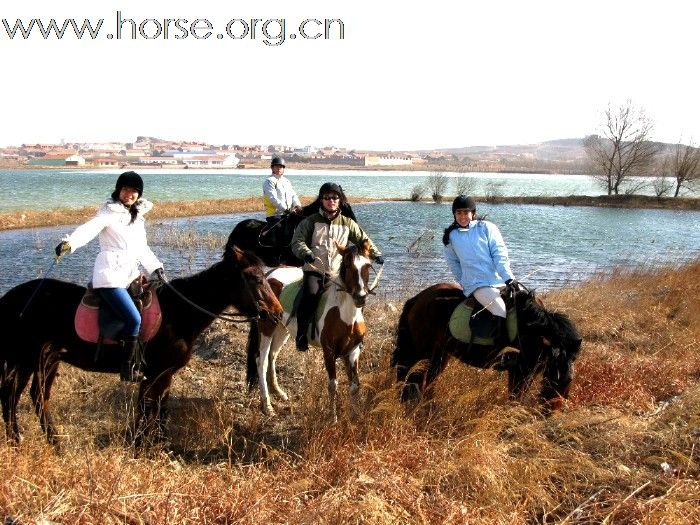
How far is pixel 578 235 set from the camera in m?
31.5

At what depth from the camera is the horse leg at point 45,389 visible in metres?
5.41

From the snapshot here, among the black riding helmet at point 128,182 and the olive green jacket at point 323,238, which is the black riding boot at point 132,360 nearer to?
the black riding helmet at point 128,182

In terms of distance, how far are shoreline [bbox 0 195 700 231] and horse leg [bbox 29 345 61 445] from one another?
27440mm

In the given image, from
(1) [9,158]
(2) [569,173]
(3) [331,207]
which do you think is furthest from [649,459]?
(1) [9,158]

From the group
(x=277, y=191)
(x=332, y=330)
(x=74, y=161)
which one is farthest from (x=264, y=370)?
(x=74, y=161)

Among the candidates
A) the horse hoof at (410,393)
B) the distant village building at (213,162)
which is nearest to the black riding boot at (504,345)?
the horse hoof at (410,393)

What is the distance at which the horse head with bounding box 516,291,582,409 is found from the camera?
5.62m

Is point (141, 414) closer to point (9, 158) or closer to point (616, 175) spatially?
point (616, 175)

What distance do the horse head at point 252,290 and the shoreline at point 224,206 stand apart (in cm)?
2854

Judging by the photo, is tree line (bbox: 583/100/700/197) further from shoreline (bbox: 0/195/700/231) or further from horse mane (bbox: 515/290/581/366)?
horse mane (bbox: 515/290/581/366)

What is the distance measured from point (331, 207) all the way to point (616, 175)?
6097 cm

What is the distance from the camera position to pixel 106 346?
5383 mm

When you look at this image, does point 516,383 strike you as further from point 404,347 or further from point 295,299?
point 295,299

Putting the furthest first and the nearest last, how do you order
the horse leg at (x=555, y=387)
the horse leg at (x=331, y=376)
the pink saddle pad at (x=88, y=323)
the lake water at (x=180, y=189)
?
the lake water at (x=180, y=189) → the horse leg at (x=331, y=376) → the horse leg at (x=555, y=387) → the pink saddle pad at (x=88, y=323)
